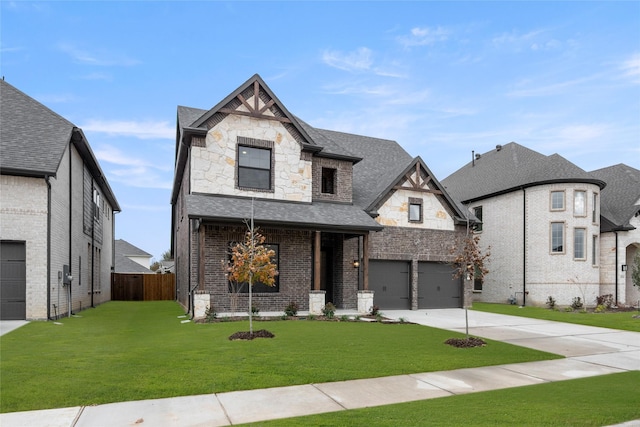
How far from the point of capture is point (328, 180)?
2080 centimetres

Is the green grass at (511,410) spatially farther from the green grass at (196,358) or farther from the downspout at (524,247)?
the downspout at (524,247)

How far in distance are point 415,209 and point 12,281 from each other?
674 inches

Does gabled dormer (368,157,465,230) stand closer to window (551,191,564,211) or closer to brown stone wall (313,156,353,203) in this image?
brown stone wall (313,156,353,203)

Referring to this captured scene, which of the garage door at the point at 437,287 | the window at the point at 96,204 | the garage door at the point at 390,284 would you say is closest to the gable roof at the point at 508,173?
the garage door at the point at 437,287

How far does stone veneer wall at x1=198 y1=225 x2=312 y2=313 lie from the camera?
16.5 metres

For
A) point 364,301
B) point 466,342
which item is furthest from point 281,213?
point 466,342

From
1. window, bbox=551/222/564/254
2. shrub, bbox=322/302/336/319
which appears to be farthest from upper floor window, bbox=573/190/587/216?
shrub, bbox=322/302/336/319

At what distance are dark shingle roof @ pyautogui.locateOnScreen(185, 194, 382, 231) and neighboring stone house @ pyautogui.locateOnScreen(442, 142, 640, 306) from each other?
13.0m

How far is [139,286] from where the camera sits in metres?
32.0

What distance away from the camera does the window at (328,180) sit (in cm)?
2050

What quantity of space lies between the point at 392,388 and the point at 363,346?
134 inches

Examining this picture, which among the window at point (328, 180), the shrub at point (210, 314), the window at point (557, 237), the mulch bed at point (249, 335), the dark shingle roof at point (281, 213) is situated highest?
the window at point (328, 180)

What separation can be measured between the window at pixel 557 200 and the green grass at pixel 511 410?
20272mm

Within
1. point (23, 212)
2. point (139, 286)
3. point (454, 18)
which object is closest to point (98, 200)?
point (139, 286)
